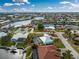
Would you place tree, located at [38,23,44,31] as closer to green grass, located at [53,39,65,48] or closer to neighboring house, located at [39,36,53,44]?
neighboring house, located at [39,36,53,44]

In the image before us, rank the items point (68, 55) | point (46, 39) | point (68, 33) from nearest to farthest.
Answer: point (68, 55) → point (46, 39) → point (68, 33)

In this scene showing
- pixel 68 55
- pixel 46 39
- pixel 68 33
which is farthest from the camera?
pixel 68 33

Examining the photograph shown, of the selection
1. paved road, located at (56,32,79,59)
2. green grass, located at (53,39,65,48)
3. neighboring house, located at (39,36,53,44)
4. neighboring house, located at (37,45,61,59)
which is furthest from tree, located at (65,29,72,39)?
neighboring house, located at (37,45,61,59)

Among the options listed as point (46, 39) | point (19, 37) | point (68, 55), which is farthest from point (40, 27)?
point (68, 55)

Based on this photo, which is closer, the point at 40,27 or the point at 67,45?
the point at 67,45

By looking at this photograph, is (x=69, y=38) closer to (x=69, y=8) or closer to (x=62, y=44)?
(x=62, y=44)

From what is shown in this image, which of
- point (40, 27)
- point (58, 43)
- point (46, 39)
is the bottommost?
point (58, 43)

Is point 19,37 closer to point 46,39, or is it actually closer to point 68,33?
point 46,39

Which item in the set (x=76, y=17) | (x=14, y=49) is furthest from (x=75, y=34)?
(x=14, y=49)
